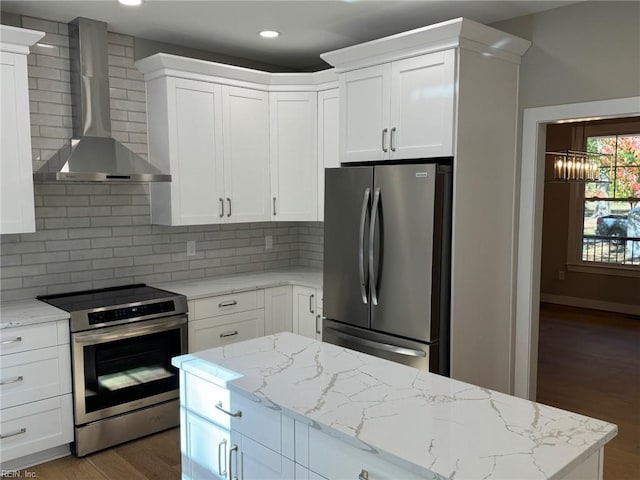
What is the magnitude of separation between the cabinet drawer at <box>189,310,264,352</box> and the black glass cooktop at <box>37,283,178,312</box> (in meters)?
0.33

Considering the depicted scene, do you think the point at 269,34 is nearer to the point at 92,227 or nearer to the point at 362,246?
the point at 362,246

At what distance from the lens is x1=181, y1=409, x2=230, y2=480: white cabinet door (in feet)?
7.07

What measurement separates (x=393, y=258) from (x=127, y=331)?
1690 millimetres

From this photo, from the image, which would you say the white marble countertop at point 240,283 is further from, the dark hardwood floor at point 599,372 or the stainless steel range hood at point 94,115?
the dark hardwood floor at point 599,372

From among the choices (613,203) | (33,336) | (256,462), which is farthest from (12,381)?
(613,203)

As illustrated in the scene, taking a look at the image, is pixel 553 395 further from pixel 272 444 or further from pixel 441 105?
pixel 272 444

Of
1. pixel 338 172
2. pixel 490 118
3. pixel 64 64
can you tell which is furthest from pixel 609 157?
pixel 64 64

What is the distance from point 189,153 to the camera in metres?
4.00

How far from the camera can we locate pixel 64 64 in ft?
12.1

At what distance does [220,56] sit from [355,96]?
1456 mm

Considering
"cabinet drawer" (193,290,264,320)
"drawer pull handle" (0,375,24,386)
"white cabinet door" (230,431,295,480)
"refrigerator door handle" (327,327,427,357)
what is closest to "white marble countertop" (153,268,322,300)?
"cabinet drawer" (193,290,264,320)

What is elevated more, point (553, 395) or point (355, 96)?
point (355, 96)

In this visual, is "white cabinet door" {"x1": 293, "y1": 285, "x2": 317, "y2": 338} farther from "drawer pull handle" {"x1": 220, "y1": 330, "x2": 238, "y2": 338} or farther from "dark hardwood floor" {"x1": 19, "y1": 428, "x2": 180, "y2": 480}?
"dark hardwood floor" {"x1": 19, "y1": 428, "x2": 180, "y2": 480}

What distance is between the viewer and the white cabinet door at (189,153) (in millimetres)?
3926
